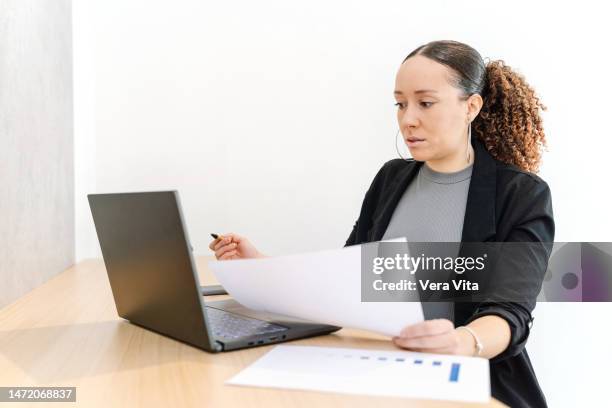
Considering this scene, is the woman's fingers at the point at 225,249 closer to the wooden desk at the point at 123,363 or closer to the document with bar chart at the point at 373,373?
the wooden desk at the point at 123,363

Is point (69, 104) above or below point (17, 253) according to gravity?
above

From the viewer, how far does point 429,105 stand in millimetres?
1414

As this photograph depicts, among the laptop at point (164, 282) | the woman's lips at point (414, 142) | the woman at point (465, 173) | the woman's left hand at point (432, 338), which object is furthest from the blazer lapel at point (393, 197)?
the woman's left hand at point (432, 338)

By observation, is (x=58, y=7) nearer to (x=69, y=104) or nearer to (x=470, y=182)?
(x=69, y=104)

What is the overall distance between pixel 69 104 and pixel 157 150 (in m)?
0.37

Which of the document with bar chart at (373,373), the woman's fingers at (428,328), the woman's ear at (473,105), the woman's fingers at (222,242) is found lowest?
the document with bar chart at (373,373)

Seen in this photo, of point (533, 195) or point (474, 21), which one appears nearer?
point (533, 195)

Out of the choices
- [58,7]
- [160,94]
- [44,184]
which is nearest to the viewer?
[44,184]

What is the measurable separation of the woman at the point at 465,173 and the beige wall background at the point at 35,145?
40 cm

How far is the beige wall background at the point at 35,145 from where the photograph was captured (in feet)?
4.06

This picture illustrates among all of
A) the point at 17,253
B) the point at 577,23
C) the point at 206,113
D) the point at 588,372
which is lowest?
the point at 588,372

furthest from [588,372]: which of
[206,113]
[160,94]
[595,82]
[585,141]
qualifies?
[160,94]

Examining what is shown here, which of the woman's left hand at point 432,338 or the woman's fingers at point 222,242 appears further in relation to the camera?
the woman's fingers at point 222,242

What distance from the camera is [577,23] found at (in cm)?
220
